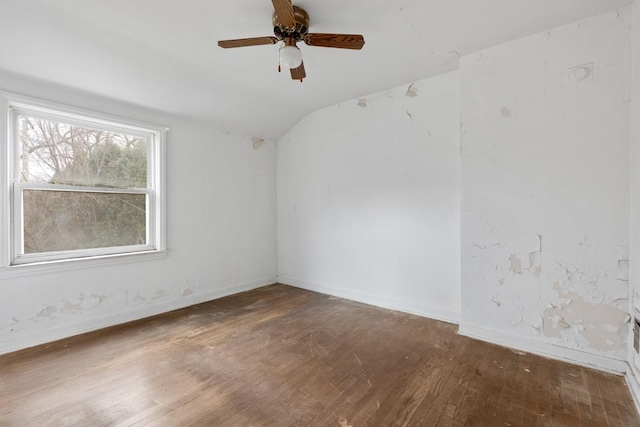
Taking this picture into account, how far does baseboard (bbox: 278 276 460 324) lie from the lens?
3006 millimetres

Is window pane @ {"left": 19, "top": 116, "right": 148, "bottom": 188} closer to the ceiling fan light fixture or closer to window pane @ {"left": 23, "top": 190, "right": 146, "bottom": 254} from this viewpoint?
window pane @ {"left": 23, "top": 190, "right": 146, "bottom": 254}

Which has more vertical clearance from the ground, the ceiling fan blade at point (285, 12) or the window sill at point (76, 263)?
the ceiling fan blade at point (285, 12)

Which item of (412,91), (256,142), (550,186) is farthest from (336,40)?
(256,142)

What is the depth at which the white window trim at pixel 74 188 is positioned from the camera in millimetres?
2404

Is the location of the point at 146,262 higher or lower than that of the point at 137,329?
higher

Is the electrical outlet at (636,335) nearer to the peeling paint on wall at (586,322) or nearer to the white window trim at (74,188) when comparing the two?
the peeling paint on wall at (586,322)

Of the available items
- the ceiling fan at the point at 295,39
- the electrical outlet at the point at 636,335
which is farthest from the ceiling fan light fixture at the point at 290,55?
the electrical outlet at the point at 636,335

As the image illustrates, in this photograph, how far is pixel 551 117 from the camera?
2.27 metres

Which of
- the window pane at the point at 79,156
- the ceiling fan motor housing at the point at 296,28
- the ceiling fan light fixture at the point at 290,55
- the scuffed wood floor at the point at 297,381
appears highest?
the ceiling fan motor housing at the point at 296,28

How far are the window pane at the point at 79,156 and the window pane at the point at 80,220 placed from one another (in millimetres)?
149

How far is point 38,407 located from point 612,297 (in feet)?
12.8

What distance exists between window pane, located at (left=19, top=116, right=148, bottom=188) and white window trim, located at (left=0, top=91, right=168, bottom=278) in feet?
0.25

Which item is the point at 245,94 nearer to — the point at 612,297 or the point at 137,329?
the point at 137,329

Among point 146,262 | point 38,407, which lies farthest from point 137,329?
point 38,407
